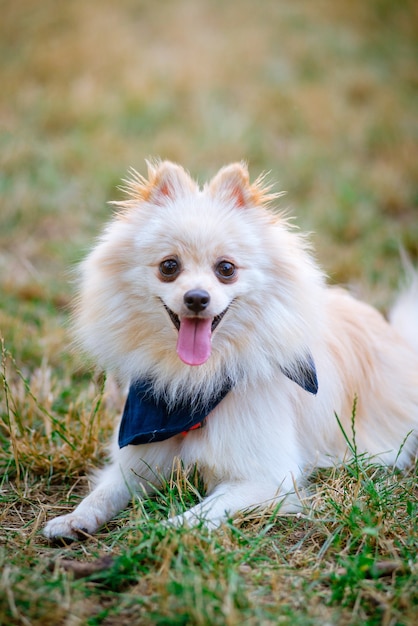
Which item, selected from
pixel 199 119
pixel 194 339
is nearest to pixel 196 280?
pixel 194 339

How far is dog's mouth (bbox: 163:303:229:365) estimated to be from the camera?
2.51 m

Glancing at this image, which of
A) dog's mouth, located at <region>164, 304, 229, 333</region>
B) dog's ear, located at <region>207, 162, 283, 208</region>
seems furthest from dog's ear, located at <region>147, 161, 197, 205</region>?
dog's mouth, located at <region>164, 304, 229, 333</region>

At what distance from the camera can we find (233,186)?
2.80 meters

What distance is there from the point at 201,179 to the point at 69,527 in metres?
4.72

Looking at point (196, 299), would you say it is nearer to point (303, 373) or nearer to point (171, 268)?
point (171, 268)

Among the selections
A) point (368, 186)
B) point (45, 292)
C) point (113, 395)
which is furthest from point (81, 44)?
point (113, 395)

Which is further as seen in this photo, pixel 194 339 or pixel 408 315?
pixel 408 315

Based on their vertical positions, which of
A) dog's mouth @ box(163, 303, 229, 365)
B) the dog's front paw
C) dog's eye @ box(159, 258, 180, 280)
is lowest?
the dog's front paw

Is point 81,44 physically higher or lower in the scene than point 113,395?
higher

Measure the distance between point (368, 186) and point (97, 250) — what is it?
4732 mm

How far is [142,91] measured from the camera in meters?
8.41

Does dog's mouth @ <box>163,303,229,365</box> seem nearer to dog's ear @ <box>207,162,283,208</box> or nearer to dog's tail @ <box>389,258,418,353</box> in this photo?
dog's ear @ <box>207,162,283,208</box>

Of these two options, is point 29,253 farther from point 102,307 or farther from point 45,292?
point 102,307

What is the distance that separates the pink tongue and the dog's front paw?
2.63ft
